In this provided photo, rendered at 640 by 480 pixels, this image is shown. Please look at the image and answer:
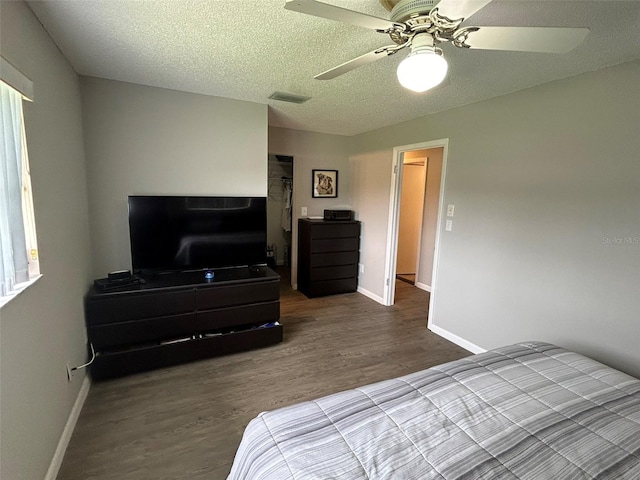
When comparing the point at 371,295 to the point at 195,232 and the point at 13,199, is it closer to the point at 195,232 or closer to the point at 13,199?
the point at 195,232

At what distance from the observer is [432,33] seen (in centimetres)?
129

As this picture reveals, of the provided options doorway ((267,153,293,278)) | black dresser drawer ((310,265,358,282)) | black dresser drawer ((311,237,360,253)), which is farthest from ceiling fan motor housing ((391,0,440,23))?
doorway ((267,153,293,278))

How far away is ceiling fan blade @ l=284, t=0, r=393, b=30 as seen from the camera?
3.50 feet

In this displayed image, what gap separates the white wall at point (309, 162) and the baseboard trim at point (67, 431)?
2.93 m

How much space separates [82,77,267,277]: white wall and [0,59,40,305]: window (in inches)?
49.1

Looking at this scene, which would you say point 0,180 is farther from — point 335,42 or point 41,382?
point 335,42

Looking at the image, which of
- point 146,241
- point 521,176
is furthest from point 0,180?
point 521,176

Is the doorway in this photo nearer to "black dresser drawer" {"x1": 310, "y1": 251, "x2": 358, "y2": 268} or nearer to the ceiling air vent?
"black dresser drawer" {"x1": 310, "y1": 251, "x2": 358, "y2": 268}

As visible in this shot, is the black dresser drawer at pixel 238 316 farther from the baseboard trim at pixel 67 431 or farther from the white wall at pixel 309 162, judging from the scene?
the white wall at pixel 309 162

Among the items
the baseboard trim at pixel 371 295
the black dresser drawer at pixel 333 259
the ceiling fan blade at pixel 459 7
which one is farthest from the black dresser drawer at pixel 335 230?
the ceiling fan blade at pixel 459 7

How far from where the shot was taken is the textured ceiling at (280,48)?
1480 millimetres

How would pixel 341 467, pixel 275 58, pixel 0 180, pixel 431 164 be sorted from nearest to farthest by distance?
pixel 341 467 → pixel 0 180 → pixel 275 58 → pixel 431 164

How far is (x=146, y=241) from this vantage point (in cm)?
267

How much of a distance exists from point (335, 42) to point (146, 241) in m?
2.20
